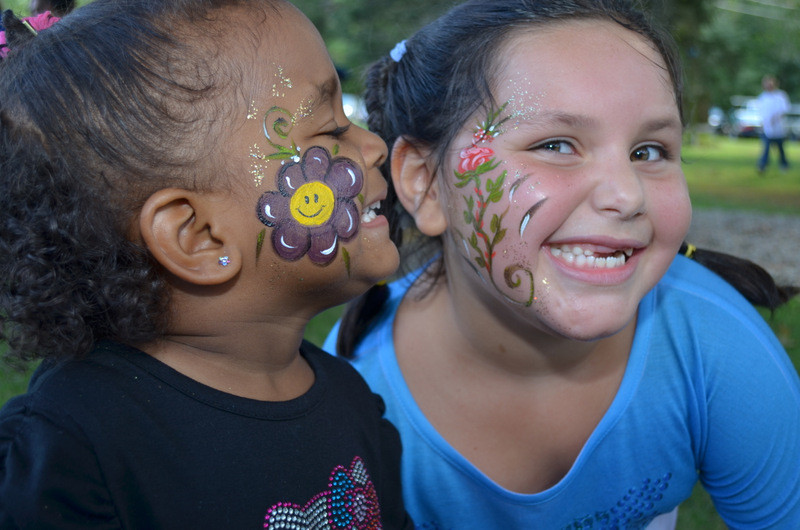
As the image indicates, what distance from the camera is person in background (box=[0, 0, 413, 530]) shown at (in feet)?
5.35

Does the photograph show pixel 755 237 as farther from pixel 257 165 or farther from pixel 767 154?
pixel 767 154

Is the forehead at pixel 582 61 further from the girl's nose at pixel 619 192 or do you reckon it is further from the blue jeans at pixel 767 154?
the blue jeans at pixel 767 154

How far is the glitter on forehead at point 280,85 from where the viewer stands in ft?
5.88

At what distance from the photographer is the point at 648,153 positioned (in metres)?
2.11

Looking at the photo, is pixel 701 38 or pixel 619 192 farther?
pixel 701 38

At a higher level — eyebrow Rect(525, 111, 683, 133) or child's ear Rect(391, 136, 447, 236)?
eyebrow Rect(525, 111, 683, 133)

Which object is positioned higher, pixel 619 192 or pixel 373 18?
pixel 619 192

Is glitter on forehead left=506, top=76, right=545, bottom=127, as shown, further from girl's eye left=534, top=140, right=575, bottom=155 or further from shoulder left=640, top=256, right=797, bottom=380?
shoulder left=640, top=256, right=797, bottom=380

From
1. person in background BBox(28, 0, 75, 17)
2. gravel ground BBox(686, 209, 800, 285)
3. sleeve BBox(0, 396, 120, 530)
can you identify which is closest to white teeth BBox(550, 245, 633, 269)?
sleeve BBox(0, 396, 120, 530)

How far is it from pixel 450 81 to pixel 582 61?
0.45m

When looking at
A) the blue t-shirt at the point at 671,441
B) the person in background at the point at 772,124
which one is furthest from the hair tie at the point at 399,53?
the person in background at the point at 772,124

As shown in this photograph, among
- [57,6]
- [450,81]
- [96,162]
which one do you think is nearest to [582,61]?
[450,81]

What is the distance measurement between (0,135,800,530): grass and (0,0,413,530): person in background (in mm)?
558

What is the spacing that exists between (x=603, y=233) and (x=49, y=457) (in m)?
1.41
